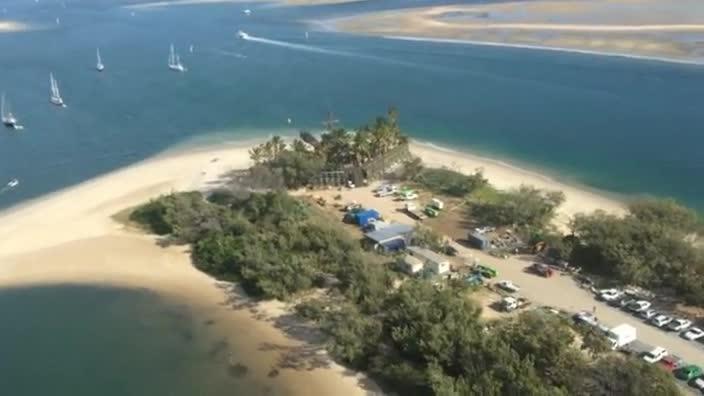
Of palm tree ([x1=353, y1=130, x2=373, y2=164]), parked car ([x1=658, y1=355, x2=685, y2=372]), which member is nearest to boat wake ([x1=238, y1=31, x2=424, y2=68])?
palm tree ([x1=353, y1=130, x2=373, y2=164])

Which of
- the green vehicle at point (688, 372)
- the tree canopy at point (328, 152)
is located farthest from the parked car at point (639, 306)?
the tree canopy at point (328, 152)

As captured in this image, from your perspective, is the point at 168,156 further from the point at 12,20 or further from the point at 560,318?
the point at 12,20

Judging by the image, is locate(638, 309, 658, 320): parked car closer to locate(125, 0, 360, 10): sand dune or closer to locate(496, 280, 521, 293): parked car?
locate(496, 280, 521, 293): parked car

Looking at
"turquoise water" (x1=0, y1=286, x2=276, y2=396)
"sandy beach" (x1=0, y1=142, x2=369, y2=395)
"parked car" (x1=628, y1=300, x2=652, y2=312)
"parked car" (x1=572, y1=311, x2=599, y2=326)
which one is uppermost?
"parked car" (x1=628, y1=300, x2=652, y2=312)

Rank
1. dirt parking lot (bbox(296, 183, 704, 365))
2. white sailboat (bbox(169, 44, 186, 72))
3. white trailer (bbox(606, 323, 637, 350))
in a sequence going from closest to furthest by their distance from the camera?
white trailer (bbox(606, 323, 637, 350)) → dirt parking lot (bbox(296, 183, 704, 365)) → white sailboat (bbox(169, 44, 186, 72))

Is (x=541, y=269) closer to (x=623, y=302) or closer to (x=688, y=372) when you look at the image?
(x=623, y=302)

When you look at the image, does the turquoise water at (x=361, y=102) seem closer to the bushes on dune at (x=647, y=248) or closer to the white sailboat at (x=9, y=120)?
the white sailboat at (x=9, y=120)

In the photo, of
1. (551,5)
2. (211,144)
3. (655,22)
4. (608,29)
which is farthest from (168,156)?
(551,5)
